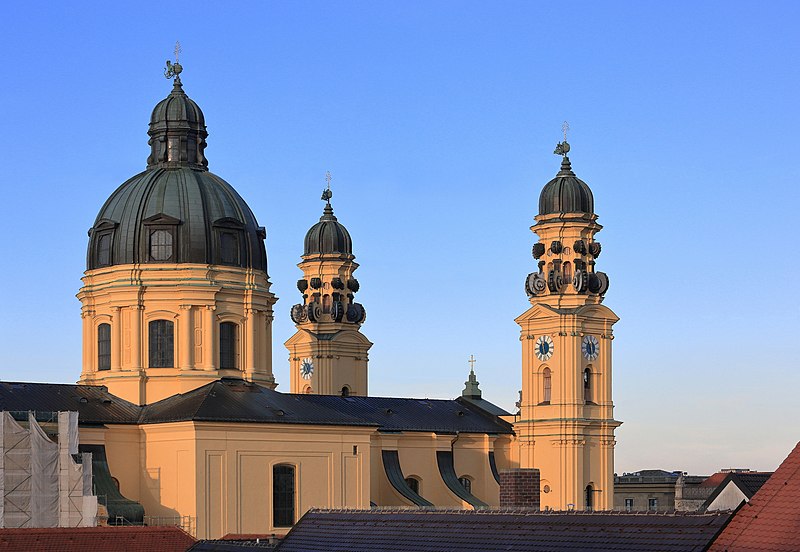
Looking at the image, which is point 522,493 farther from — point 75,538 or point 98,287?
point 98,287

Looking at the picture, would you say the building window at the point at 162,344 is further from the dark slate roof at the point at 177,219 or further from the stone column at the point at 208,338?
the dark slate roof at the point at 177,219

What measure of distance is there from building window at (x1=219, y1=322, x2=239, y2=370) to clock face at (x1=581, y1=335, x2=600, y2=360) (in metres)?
20.4

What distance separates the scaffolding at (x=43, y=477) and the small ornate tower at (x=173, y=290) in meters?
9.77

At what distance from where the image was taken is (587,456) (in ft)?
276

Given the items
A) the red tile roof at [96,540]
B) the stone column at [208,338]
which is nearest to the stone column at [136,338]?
the stone column at [208,338]

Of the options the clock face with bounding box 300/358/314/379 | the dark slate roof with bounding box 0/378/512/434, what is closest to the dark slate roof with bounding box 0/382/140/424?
the dark slate roof with bounding box 0/378/512/434

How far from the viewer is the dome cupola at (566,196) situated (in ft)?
282

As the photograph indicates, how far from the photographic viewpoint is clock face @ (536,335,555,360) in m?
85.0

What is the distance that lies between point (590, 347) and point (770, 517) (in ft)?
203

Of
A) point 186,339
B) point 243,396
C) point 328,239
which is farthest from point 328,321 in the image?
point 243,396

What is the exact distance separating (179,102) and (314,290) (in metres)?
24.4

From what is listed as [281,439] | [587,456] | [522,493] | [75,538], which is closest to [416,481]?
[587,456]

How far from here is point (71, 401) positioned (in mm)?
68438

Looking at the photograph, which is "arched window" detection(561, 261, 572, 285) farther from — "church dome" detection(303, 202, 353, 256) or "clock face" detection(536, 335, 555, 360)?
"church dome" detection(303, 202, 353, 256)
